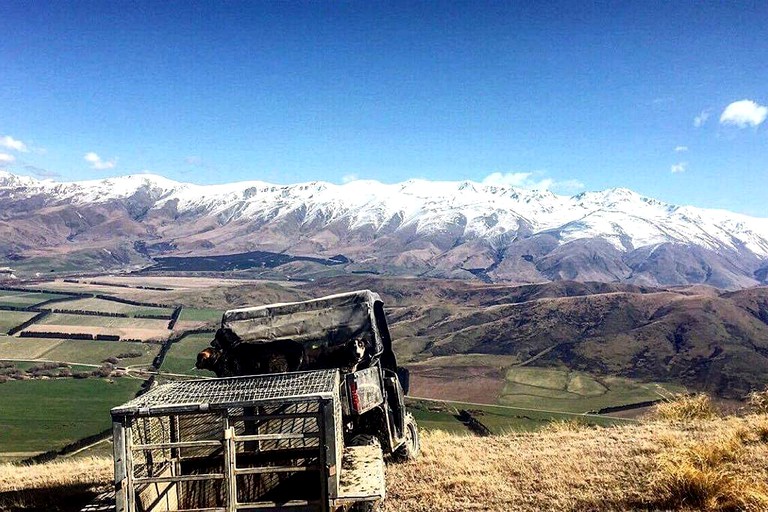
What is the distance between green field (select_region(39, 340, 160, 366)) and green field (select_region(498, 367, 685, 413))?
57594mm

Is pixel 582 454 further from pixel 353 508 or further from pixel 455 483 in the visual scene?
pixel 353 508

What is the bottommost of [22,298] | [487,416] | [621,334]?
[621,334]

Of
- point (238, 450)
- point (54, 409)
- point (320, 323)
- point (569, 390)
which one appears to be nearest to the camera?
point (238, 450)

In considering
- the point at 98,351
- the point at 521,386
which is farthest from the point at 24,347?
the point at 521,386

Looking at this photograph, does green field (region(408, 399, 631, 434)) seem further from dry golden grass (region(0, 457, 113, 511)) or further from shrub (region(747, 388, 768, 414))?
dry golden grass (region(0, 457, 113, 511))

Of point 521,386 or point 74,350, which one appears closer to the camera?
point 521,386

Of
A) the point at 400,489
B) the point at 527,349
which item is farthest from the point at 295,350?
the point at 527,349

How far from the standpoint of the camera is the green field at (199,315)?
116438 millimetres

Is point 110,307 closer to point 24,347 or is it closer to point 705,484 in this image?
point 24,347

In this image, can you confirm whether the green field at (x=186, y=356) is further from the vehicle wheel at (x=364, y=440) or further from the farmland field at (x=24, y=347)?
the vehicle wheel at (x=364, y=440)

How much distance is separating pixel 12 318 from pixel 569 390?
4386 inches

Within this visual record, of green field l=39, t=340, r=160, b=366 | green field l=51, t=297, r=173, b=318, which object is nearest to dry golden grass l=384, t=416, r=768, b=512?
green field l=39, t=340, r=160, b=366

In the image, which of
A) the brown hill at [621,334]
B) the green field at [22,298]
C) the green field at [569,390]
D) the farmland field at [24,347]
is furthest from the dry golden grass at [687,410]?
the green field at [22,298]

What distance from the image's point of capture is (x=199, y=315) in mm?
122812
